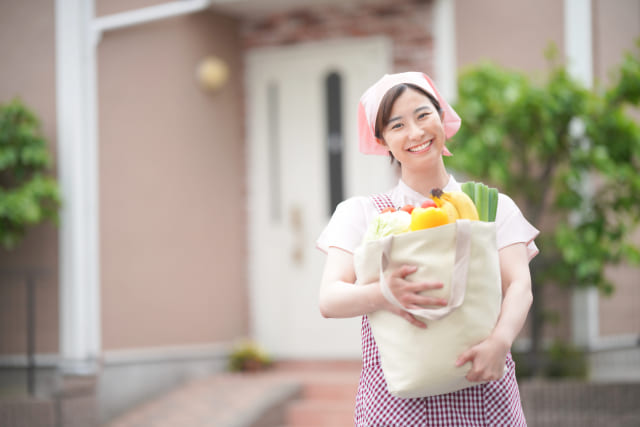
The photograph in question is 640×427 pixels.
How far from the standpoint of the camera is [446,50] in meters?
5.44

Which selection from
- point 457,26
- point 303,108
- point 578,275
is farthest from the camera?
point 303,108

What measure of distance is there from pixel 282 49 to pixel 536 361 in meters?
3.11

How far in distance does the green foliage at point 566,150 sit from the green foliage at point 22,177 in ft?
8.53

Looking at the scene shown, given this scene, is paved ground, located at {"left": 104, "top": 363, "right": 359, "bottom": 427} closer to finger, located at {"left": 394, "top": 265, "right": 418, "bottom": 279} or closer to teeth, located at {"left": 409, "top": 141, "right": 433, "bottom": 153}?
teeth, located at {"left": 409, "top": 141, "right": 433, "bottom": 153}

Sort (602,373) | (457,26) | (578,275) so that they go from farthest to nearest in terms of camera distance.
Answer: (457,26) < (602,373) < (578,275)

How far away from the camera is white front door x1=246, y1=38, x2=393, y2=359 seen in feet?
18.9

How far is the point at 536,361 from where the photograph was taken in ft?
15.9

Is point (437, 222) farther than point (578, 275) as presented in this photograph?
No

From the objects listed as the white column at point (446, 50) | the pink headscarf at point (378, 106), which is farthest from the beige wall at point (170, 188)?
the pink headscarf at point (378, 106)

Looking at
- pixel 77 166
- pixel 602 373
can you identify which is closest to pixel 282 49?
pixel 77 166

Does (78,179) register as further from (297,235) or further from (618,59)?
(618,59)

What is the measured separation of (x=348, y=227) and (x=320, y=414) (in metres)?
3.57

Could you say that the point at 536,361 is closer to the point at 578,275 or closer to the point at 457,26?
the point at 578,275

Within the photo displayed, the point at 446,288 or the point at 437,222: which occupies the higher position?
the point at 437,222
